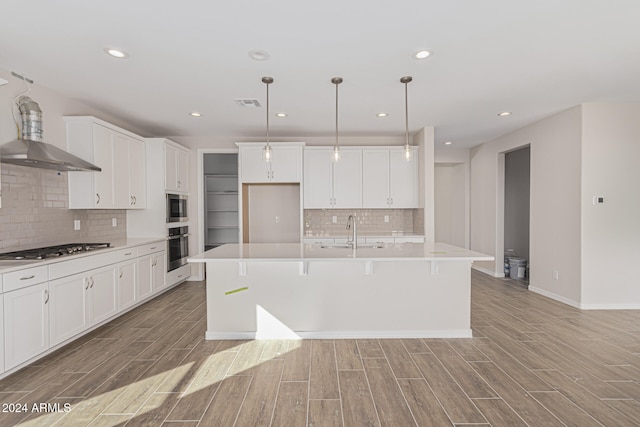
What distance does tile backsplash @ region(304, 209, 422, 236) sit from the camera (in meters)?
5.69

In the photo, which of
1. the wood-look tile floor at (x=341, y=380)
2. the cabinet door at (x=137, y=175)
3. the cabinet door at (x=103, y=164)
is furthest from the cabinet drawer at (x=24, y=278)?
the cabinet door at (x=137, y=175)

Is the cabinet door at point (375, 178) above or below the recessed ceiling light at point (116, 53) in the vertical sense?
below

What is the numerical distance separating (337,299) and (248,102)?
8.46ft

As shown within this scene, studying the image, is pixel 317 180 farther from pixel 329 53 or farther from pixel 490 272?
pixel 490 272

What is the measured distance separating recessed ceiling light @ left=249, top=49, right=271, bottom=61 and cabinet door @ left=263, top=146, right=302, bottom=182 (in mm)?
2548

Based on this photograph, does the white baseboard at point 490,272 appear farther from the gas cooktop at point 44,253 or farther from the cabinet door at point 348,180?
the gas cooktop at point 44,253

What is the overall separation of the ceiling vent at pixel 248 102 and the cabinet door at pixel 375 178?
216 centimetres

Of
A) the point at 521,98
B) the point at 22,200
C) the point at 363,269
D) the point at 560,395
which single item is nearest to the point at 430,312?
the point at 363,269

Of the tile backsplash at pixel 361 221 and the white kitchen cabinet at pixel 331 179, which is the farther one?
the tile backsplash at pixel 361 221

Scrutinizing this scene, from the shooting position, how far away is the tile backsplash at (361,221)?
5.69 meters

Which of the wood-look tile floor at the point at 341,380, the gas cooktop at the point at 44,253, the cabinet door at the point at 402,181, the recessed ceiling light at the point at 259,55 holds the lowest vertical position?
the wood-look tile floor at the point at 341,380

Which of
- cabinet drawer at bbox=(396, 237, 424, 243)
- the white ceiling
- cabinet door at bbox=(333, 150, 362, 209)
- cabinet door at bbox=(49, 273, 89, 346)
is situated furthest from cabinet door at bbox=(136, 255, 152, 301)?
cabinet drawer at bbox=(396, 237, 424, 243)

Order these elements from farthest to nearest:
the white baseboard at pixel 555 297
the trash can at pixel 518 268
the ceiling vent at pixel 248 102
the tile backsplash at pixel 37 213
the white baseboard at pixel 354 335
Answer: the trash can at pixel 518 268 → the white baseboard at pixel 555 297 → the ceiling vent at pixel 248 102 → the white baseboard at pixel 354 335 → the tile backsplash at pixel 37 213

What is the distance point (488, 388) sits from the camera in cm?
228
